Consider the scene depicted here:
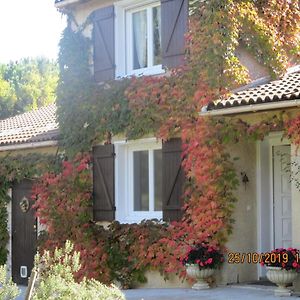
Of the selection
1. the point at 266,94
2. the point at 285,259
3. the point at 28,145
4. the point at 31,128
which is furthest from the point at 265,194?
the point at 31,128

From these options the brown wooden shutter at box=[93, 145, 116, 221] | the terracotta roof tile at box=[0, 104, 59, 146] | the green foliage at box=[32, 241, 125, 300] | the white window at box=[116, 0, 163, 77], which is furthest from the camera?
the terracotta roof tile at box=[0, 104, 59, 146]

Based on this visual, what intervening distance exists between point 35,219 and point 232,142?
578 cm

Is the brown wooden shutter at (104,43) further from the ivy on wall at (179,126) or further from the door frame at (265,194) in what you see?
the door frame at (265,194)

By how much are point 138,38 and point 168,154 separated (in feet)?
9.35

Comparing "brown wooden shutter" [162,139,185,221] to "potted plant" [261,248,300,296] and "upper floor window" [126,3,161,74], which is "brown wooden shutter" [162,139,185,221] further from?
"potted plant" [261,248,300,296]

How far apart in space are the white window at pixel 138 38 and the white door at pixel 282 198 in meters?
3.05

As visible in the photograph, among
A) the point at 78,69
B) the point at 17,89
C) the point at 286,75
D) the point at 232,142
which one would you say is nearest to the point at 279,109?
the point at 232,142

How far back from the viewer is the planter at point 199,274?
1259 cm

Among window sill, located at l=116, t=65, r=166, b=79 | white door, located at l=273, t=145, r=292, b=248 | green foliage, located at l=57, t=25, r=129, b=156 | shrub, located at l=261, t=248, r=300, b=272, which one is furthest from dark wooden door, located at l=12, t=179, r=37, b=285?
shrub, located at l=261, t=248, r=300, b=272

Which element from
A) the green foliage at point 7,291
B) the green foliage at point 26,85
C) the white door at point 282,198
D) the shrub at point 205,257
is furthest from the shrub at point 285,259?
the green foliage at point 26,85

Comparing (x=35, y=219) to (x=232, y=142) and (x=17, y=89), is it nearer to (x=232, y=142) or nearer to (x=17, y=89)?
(x=232, y=142)

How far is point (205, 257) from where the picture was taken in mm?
12562

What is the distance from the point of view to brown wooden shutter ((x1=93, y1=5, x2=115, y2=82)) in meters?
15.3

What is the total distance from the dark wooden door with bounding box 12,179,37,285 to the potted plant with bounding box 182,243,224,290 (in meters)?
5.18
